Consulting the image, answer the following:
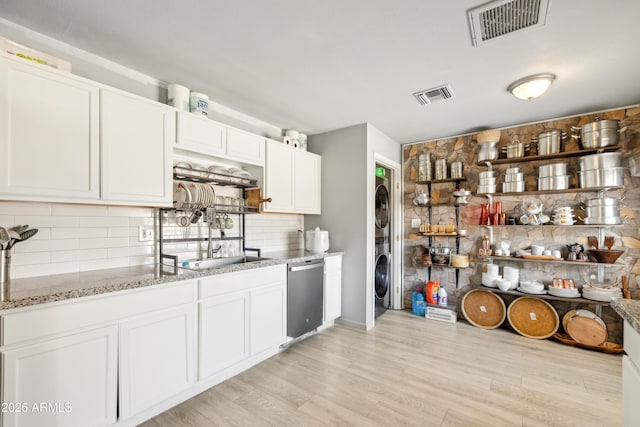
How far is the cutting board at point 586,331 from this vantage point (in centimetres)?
286

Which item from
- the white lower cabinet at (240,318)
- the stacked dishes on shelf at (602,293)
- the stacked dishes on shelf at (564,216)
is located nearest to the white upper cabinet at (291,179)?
the white lower cabinet at (240,318)

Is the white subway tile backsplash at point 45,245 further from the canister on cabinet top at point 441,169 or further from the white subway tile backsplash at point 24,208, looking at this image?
the canister on cabinet top at point 441,169

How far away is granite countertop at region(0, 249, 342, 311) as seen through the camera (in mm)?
1382

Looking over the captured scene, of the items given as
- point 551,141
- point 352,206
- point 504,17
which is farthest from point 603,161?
point 352,206

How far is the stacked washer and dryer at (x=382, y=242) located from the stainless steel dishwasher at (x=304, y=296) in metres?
1.04

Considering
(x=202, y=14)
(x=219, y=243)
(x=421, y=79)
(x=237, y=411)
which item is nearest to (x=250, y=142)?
(x=219, y=243)

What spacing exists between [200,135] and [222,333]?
5.21ft

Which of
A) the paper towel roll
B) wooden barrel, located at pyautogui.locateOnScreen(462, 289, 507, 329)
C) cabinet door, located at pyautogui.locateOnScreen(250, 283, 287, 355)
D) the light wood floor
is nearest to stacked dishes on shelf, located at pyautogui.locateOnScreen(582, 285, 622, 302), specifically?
the light wood floor

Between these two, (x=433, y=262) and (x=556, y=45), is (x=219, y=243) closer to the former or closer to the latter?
(x=433, y=262)

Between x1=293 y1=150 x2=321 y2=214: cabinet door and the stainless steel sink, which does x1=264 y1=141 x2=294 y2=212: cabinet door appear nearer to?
x1=293 y1=150 x2=321 y2=214: cabinet door

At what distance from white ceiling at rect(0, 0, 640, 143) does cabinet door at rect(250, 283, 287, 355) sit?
1.81 m

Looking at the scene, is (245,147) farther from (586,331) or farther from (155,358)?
(586,331)

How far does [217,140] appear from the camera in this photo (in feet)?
8.27

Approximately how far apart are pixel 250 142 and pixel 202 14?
1257 mm
